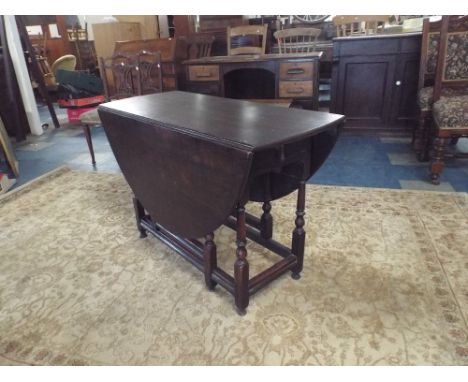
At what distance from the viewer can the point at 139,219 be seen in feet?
Answer: 6.01

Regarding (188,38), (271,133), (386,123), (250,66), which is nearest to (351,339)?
(271,133)

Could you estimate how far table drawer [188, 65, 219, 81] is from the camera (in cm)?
308

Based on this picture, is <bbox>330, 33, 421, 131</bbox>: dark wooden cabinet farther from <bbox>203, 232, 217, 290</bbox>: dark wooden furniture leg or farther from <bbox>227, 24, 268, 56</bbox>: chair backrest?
<bbox>203, 232, 217, 290</bbox>: dark wooden furniture leg

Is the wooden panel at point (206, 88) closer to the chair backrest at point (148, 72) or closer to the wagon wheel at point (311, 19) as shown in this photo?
the chair backrest at point (148, 72)

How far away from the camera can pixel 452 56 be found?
2357 mm

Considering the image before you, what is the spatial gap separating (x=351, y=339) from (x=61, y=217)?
1745 mm

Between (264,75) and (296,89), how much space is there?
2.73ft

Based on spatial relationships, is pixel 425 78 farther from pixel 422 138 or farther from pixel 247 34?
pixel 247 34

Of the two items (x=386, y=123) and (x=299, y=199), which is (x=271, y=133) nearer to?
(x=299, y=199)

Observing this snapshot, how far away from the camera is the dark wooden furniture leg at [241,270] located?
3.90 ft

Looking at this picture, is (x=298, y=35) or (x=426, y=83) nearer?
(x=426, y=83)

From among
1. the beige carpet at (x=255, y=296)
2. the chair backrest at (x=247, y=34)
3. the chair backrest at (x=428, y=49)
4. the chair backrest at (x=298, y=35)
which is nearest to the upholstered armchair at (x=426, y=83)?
the chair backrest at (x=428, y=49)

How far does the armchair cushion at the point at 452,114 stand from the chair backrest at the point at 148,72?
7.10ft

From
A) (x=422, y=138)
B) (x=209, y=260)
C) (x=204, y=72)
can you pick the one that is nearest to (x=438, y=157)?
(x=422, y=138)
